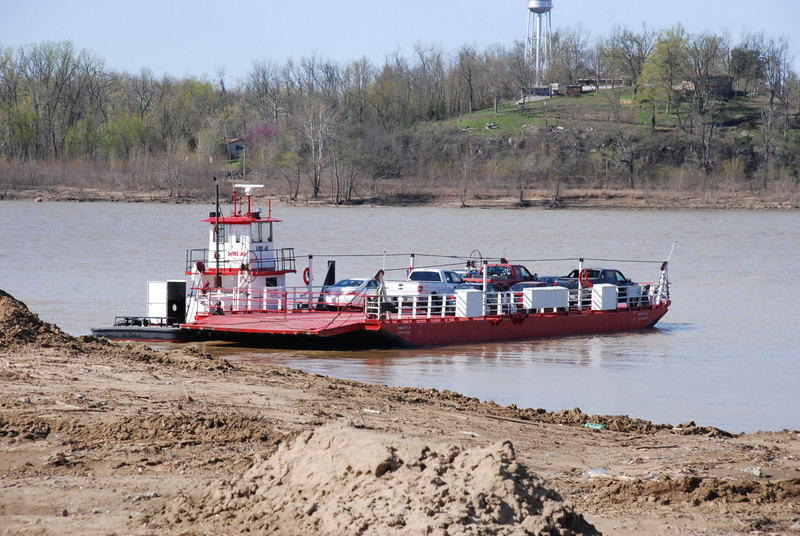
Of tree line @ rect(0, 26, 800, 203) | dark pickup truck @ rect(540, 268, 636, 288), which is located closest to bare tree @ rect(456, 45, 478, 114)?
tree line @ rect(0, 26, 800, 203)

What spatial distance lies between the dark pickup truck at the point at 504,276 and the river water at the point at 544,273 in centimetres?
187

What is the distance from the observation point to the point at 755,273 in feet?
139

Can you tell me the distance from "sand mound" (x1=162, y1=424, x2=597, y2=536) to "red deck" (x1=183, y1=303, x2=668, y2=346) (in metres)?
14.2

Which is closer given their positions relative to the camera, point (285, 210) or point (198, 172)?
point (285, 210)

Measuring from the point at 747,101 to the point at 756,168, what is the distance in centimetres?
2177

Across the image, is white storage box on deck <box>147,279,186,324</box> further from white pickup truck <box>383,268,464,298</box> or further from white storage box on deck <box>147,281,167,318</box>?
white pickup truck <box>383,268,464,298</box>

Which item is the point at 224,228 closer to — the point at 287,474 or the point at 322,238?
the point at 287,474

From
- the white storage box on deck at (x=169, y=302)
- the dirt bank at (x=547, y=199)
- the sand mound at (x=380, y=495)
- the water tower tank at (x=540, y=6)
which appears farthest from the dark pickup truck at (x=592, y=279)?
the water tower tank at (x=540, y=6)

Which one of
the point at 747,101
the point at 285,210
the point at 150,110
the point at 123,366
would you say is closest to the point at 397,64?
the point at 150,110

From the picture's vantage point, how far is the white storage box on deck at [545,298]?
2555 centimetres

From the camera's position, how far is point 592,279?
30.2 m

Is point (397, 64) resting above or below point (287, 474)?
above

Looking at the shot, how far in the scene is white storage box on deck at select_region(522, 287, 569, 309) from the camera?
2555 centimetres

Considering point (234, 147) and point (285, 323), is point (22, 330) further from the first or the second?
point (234, 147)
